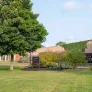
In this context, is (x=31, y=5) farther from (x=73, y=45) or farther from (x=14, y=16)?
(x=73, y=45)

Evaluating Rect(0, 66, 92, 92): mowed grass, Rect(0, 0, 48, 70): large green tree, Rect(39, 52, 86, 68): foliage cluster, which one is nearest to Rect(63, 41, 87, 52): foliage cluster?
Rect(39, 52, 86, 68): foliage cluster

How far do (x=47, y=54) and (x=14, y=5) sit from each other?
10687mm

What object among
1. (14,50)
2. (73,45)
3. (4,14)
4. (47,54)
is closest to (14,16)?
(4,14)

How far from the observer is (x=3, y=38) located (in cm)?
4222

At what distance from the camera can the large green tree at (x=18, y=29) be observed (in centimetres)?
4253

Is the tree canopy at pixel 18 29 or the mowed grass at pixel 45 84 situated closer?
the mowed grass at pixel 45 84

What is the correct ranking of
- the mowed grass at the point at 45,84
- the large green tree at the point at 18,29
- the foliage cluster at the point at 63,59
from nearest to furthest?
the mowed grass at the point at 45,84 < the large green tree at the point at 18,29 < the foliage cluster at the point at 63,59

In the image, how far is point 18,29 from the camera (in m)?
43.4

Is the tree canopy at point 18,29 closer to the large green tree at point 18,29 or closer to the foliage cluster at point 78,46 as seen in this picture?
the large green tree at point 18,29

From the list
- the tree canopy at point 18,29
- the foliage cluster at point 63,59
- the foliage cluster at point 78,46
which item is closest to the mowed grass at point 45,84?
the tree canopy at point 18,29

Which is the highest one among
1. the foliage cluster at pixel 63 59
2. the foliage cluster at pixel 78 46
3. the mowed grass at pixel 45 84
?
the foliage cluster at pixel 78 46

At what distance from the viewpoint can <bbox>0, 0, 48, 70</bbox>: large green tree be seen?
42.5 metres

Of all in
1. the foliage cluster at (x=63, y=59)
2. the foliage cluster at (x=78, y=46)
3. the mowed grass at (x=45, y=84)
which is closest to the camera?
the mowed grass at (x=45, y=84)

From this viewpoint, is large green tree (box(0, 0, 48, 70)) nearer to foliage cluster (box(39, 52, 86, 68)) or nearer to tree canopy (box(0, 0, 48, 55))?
tree canopy (box(0, 0, 48, 55))
